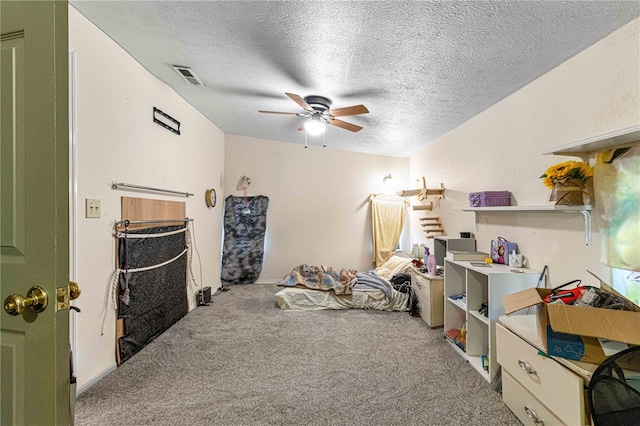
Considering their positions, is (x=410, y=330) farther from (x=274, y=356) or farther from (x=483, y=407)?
(x=274, y=356)

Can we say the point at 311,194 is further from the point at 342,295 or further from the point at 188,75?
the point at 188,75

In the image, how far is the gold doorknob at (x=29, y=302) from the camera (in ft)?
2.28

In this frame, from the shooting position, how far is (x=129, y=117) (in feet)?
7.11

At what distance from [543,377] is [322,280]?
2529 mm

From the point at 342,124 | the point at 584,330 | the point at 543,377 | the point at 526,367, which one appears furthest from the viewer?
the point at 342,124

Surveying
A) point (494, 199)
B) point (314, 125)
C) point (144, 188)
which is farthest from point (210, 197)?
point (494, 199)

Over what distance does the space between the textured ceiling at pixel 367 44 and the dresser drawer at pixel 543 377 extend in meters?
1.74

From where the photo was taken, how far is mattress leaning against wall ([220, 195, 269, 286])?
4449mm

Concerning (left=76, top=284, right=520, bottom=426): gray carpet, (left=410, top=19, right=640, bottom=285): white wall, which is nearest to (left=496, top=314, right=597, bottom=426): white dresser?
(left=76, top=284, right=520, bottom=426): gray carpet

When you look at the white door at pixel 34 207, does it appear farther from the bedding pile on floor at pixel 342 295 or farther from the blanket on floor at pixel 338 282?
the blanket on floor at pixel 338 282

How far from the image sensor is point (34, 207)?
0.74m

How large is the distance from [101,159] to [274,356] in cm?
204

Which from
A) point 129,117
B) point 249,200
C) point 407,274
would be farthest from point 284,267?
point 129,117

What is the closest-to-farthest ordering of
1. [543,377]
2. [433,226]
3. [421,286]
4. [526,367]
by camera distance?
1. [543,377]
2. [526,367]
3. [421,286]
4. [433,226]
